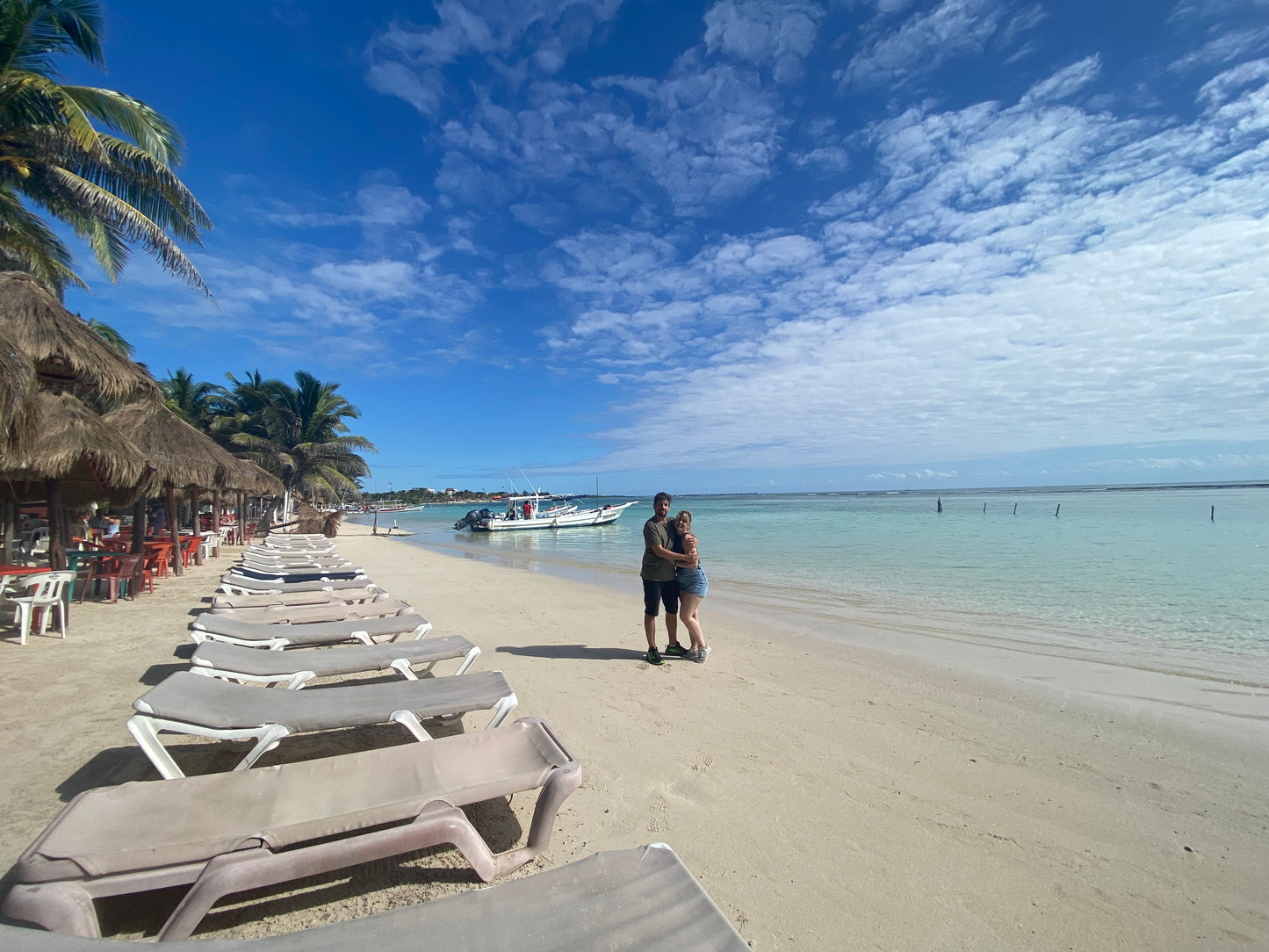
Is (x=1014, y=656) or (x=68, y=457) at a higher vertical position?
(x=68, y=457)

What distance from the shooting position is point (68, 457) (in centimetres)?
669

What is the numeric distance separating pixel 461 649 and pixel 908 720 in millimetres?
3474

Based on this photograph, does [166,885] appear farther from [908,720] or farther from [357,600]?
[357,600]

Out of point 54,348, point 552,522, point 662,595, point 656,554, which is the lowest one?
point 552,522

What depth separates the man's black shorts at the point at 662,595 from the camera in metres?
5.51

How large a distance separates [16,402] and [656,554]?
5.80m

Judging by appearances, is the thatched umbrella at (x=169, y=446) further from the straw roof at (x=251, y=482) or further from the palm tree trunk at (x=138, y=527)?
the straw roof at (x=251, y=482)

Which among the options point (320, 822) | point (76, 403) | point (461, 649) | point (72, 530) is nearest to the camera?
point (320, 822)

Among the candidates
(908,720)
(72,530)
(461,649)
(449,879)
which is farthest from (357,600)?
(72,530)

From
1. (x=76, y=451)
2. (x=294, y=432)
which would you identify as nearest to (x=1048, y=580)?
(x=76, y=451)

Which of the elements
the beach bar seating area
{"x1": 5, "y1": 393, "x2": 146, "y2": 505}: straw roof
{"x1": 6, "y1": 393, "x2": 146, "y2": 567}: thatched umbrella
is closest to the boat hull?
{"x1": 6, "y1": 393, "x2": 146, "y2": 567}: thatched umbrella

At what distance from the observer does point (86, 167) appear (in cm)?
890

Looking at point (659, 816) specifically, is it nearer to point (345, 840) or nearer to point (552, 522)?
point (345, 840)

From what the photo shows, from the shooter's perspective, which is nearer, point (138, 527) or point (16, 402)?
point (16, 402)
